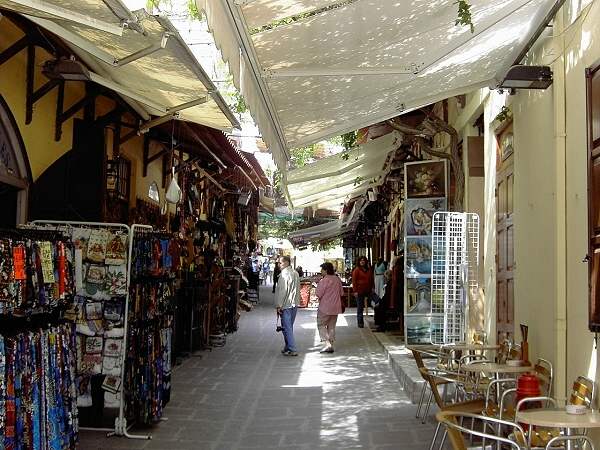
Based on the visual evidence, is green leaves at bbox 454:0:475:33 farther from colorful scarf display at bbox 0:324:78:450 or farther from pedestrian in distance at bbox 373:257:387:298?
pedestrian in distance at bbox 373:257:387:298

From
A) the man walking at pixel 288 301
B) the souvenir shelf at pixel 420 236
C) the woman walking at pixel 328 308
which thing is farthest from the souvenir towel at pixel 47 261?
the woman walking at pixel 328 308

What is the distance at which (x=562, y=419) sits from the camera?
3.80m

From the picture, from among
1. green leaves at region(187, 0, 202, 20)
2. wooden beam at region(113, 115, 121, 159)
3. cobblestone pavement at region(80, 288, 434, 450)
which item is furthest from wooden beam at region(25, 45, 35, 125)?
cobblestone pavement at region(80, 288, 434, 450)

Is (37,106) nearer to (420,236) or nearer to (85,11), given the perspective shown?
(85,11)

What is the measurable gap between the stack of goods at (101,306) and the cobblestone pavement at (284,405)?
2.06 ft

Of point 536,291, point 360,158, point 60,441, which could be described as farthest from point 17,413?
point 360,158

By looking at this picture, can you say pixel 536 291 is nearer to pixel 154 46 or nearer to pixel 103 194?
pixel 154 46

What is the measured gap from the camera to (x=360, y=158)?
11781 millimetres

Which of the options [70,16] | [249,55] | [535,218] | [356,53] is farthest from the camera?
[535,218]

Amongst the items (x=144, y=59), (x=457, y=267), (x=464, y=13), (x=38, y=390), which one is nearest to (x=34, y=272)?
(x=38, y=390)

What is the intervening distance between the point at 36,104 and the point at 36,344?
154 inches

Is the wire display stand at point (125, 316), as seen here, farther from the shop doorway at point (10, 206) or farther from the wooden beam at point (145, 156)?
the wooden beam at point (145, 156)

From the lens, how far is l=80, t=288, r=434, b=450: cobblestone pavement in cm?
647

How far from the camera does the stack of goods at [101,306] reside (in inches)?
251
